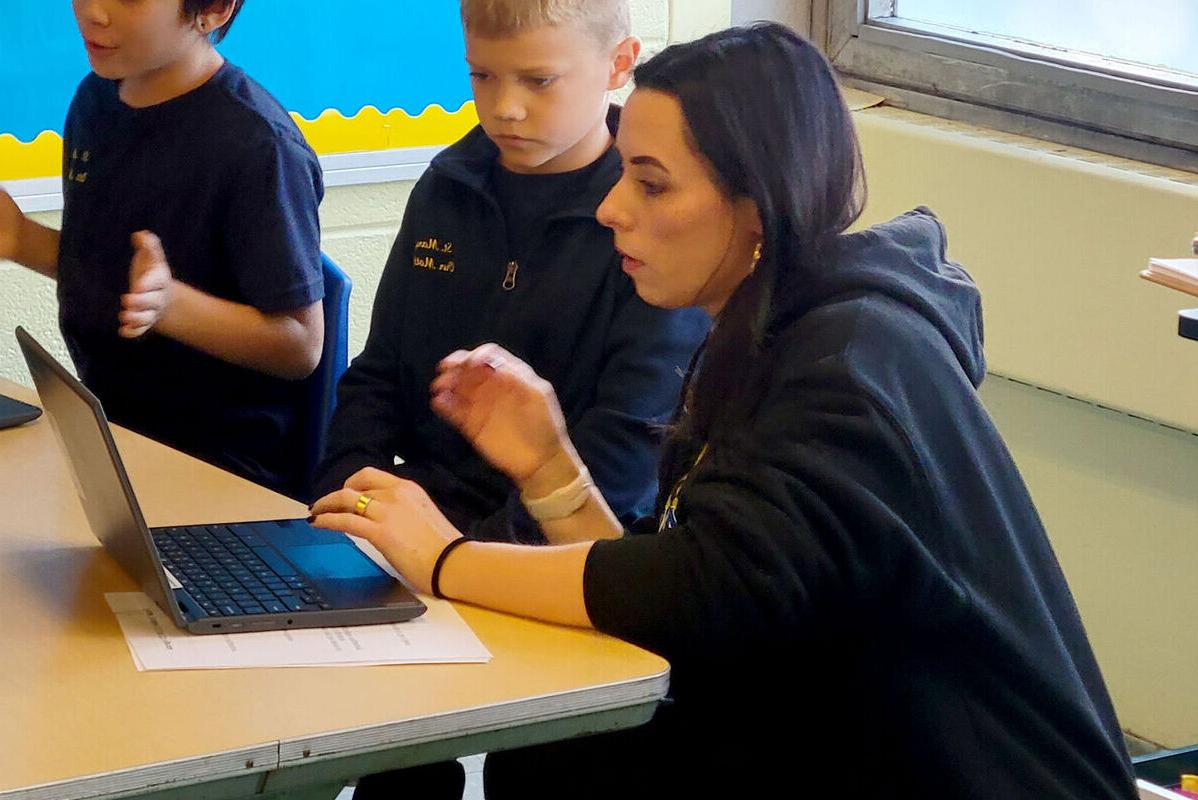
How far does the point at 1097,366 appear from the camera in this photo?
2.30 m

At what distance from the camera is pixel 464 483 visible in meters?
1.79

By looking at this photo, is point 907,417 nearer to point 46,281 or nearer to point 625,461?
point 625,461

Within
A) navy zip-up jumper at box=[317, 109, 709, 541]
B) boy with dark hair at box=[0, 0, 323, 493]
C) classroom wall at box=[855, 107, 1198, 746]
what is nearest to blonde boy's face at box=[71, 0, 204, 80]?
boy with dark hair at box=[0, 0, 323, 493]

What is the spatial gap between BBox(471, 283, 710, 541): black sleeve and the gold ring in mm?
353

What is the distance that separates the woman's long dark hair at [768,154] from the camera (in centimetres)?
129

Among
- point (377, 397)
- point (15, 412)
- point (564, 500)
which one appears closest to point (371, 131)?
point (377, 397)

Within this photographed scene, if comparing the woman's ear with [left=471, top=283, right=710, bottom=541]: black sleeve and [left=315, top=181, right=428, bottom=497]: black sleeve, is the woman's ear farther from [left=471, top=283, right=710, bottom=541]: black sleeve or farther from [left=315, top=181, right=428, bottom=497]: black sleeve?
[left=315, top=181, right=428, bottom=497]: black sleeve

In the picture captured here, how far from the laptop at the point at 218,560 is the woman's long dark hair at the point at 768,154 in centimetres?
33

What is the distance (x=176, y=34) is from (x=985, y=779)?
4.21 ft

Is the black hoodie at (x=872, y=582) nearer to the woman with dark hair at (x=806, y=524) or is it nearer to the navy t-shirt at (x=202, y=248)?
the woman with dark hair at (x=806, y=524)

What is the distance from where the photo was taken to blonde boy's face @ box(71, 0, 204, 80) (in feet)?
6.22

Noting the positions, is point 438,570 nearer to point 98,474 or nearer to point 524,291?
point 98,474

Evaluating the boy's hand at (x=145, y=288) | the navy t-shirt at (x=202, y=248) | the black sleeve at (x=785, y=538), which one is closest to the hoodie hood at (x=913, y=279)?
the black sleeve at (x=785, y=538)

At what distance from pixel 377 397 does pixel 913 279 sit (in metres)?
0.79
